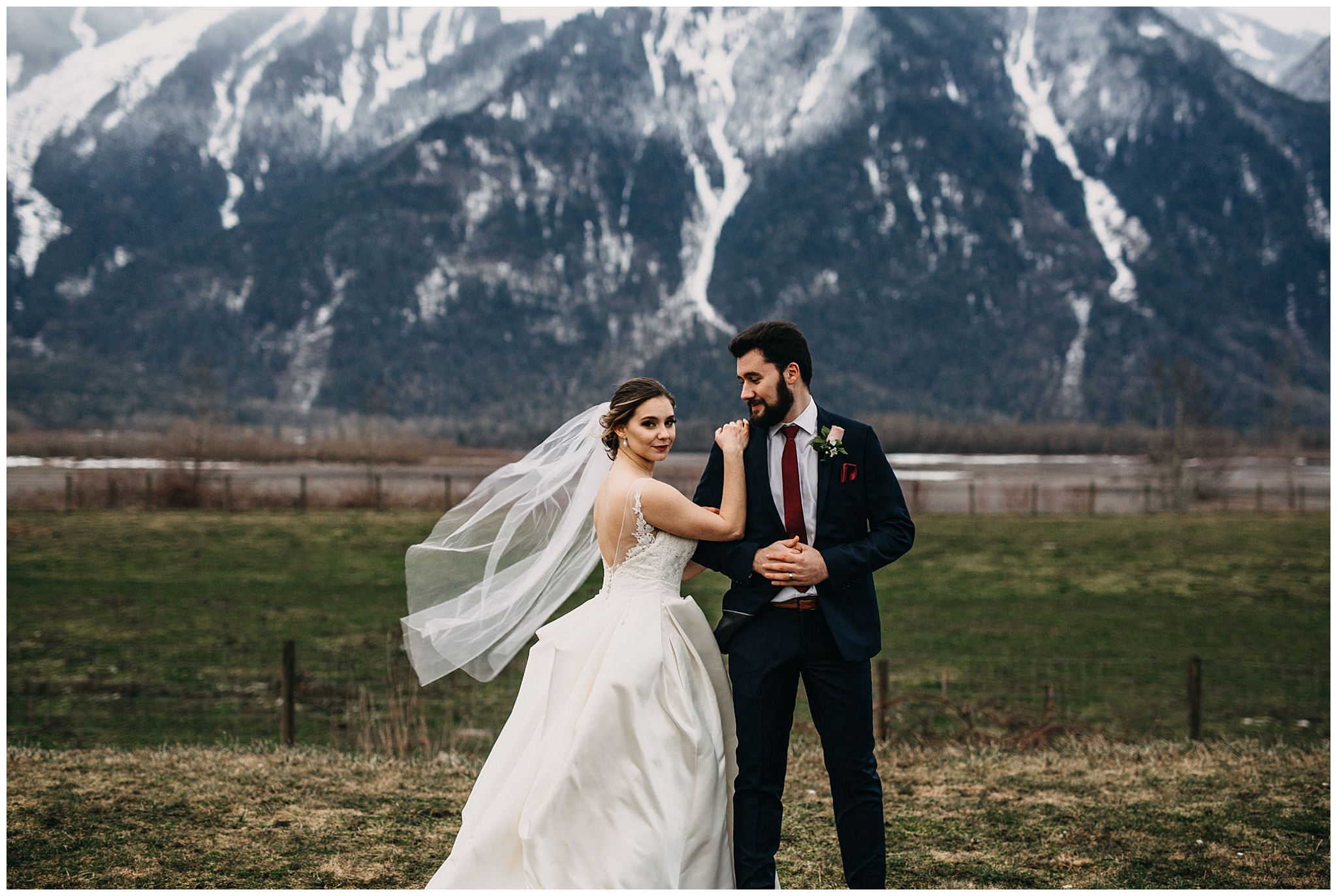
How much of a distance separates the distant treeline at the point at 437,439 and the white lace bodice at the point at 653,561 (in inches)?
3881

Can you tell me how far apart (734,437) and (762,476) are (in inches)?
7.5

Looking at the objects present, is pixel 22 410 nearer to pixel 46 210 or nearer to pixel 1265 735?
pixel 46 210

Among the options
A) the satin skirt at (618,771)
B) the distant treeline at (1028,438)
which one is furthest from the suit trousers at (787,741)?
the distant treeline at (1028,438)

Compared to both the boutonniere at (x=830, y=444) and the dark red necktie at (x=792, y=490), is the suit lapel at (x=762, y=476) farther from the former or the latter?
the boutonniere at (x=830, y=444)

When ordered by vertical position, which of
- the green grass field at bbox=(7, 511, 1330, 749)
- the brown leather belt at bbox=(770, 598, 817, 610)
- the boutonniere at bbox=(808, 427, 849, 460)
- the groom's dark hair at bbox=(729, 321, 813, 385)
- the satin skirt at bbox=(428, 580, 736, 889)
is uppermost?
the groom's dark hair at bbox=(729, 321, 813, 385)

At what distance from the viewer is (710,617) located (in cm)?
1889

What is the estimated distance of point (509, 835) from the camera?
4.44 m

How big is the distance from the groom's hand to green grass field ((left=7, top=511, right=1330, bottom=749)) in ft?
16.3

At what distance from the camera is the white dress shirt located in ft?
14.7

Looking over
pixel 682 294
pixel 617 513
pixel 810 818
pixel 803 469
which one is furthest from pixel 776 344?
pixel 682 294

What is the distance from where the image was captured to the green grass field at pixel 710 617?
12562 mm

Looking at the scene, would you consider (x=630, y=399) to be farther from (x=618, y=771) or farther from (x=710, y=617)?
(x=710, y=617)

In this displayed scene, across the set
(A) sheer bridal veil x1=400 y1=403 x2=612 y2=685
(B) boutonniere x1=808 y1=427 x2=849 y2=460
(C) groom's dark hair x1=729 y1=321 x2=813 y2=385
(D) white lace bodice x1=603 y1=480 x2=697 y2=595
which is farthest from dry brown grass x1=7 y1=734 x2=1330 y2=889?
(C) groom's dark hair x1=729 y1=321 x2=813 y2=385

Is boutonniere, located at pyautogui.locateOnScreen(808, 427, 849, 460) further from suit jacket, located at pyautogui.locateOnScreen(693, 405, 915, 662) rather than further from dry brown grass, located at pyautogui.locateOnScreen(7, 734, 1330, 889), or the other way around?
dry brown grass, located at pyautogui.locateOnScreen(7, 734, 1330, 889)
